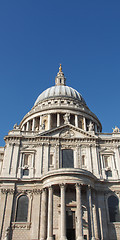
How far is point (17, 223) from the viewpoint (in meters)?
28.9

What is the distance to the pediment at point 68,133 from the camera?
37.0 meters

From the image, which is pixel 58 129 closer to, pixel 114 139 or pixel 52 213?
pixel 114 139

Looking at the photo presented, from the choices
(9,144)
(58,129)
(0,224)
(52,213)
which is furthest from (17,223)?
(58,129)

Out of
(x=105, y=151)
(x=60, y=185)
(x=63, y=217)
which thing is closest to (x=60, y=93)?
(x=105, y=151)

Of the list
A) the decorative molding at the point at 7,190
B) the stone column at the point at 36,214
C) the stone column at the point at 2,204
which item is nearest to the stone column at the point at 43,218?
the stone column at the point at 36,214

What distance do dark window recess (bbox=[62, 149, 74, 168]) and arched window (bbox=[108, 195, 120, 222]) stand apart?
7206 millimetres

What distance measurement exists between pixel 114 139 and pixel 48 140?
10.6 metres

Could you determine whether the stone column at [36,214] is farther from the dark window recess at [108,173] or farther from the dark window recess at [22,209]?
the dark window recess at [108,173]

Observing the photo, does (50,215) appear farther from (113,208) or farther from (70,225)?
(113,208)

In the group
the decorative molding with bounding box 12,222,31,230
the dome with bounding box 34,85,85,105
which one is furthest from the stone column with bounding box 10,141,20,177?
the dome with bounding box 34,85,85,105

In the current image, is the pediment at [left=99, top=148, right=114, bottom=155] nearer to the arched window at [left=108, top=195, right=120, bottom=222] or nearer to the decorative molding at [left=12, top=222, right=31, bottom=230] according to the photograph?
the arched window at [left=108, top=195, right=120, bottom=222]

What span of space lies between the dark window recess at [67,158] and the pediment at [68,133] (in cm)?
271

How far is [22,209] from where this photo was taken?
3034 centimetres

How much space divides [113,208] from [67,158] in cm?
946
